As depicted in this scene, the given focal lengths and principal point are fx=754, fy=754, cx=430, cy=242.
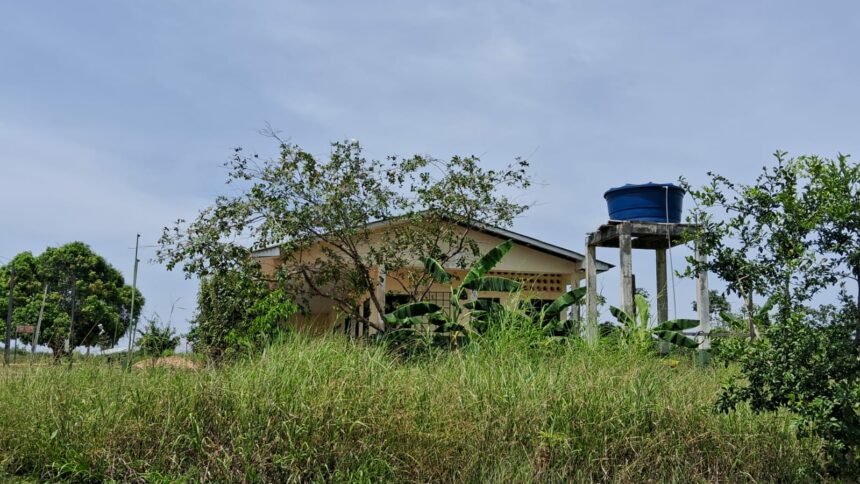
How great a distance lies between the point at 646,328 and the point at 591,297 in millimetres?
2479

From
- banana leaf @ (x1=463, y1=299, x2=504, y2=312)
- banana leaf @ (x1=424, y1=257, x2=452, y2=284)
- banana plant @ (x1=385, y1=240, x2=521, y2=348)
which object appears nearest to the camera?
banana plant @ (x1=385, y1=240, x2=521, y2=348)

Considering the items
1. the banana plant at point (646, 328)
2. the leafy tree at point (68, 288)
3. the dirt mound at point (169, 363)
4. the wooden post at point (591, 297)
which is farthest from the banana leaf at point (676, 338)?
the leafy tree at point (68, 288)

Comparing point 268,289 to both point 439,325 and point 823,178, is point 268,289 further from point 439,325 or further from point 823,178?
point 823,178

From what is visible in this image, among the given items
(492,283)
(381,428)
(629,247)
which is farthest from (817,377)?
(492,283)

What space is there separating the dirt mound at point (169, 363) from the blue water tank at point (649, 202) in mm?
7602

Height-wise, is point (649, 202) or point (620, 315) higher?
point (649, 202)

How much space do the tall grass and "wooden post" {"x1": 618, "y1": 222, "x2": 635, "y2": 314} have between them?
4.66m

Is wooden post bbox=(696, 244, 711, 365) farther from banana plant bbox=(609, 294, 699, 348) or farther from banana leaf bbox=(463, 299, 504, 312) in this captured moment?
banana leaf bbox=(463, 299, 504, 312)

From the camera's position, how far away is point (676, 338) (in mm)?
12305

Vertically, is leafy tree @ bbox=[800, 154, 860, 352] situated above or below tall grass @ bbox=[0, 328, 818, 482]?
above

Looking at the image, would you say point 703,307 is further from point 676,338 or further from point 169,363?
point 169,363

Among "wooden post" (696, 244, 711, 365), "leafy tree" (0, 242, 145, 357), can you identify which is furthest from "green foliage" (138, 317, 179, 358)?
"leafy tree" (0, 242, 145, 357)

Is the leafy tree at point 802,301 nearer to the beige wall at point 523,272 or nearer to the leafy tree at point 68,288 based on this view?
the beige wall at point 523,272

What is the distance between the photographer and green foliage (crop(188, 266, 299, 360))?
12617 mm
